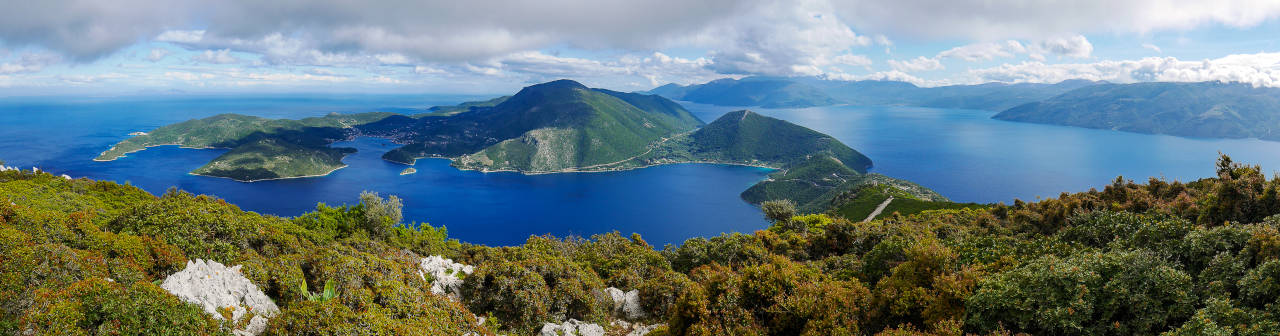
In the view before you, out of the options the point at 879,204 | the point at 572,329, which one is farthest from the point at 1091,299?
the point at 879,204

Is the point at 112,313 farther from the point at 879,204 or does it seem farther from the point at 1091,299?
the point at 879,204

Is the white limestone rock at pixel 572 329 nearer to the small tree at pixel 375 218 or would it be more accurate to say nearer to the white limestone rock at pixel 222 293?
the white limestone rock at pixel 222 293

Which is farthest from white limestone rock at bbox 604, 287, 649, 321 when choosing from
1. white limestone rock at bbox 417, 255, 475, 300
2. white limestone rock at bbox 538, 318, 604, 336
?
white limestone rock at bbox 417, 255, 475, 300

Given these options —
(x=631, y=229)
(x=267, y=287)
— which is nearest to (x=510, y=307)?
(x=267, y=287)

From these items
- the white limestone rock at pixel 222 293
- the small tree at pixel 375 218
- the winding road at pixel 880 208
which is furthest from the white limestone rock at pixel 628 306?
the winding road at pixel 880 208

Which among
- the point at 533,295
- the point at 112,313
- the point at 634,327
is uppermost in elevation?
the point at 112,313

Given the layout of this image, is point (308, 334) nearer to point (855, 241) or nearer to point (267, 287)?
point (267, 287)
